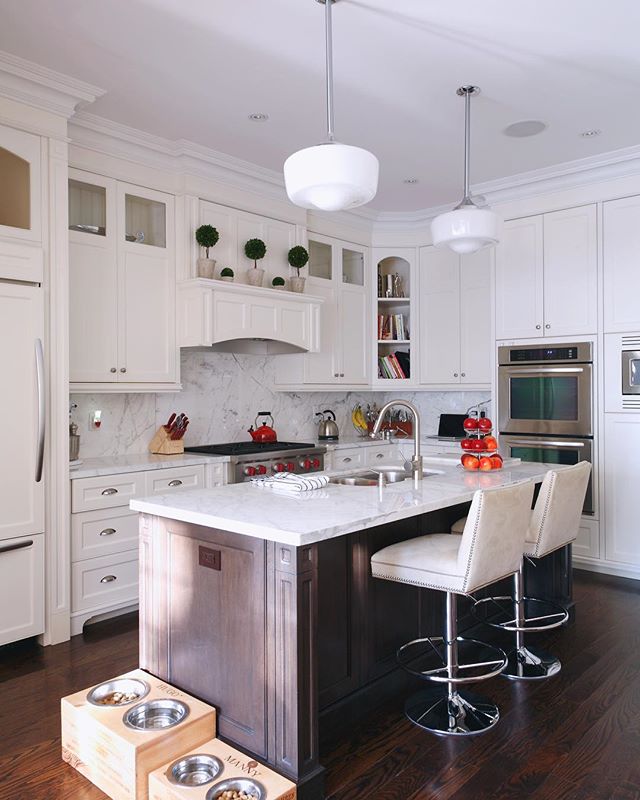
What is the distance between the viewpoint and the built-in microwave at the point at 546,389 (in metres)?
4.54

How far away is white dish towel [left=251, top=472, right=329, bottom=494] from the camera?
8.96 feet

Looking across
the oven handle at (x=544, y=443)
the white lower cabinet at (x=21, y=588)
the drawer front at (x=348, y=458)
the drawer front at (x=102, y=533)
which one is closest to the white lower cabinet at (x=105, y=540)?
the drawer front at (x=102, y=533)

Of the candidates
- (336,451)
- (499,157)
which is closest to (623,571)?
(336,451)

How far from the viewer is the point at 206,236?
421 cm

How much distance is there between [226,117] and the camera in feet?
12.3

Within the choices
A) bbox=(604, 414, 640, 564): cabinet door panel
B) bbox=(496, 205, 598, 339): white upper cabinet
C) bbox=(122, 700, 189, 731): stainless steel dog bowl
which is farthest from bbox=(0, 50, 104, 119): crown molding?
bbox=(604, 414, 640, 564): cabinet door panel

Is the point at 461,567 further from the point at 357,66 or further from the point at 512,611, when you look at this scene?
the point at 357,66

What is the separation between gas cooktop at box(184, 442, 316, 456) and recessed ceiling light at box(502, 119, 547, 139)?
8.04 feet

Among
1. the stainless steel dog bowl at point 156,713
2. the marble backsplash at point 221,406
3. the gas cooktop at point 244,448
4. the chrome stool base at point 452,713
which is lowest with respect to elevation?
the chrome stool base at point 452,713

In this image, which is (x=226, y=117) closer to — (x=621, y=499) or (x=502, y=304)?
(x=502, y=304)

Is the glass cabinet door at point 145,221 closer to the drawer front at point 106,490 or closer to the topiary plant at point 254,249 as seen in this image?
the topiary plant at point 254,249

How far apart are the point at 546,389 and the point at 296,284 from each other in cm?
200

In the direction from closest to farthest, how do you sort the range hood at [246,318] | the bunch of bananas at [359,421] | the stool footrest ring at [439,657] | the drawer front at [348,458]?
the stool footrest ring at [439,657] → the range hood at [246,318] → the drawer front at [348,458] → the bunch of bananas at [359,421]

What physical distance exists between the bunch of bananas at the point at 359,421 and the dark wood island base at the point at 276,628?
10.0 feet
